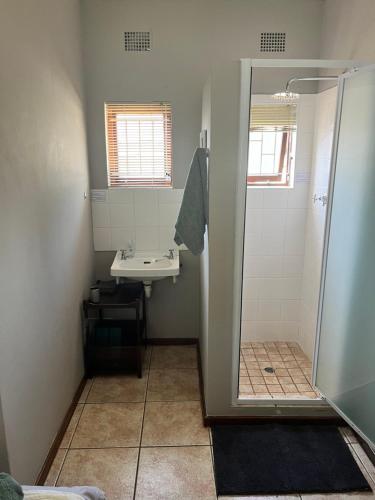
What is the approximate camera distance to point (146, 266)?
2.98 metres

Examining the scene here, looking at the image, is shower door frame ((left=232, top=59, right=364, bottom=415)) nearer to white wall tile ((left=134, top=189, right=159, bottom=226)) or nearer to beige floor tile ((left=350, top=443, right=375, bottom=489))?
beige floor tile ((left=350, top=443, right=375, bottom=489))

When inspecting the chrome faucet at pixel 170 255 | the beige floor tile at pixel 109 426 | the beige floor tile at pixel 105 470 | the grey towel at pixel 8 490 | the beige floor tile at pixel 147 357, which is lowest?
the beige floor tile at pixel 147 357

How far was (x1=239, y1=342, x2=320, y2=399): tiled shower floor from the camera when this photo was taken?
101 inches

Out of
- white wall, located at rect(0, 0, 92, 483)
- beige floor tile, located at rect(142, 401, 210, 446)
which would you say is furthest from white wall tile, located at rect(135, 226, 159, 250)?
beige floor tile, located at rect(142, 401, 210, 446)

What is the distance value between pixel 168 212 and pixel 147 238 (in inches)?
11.8

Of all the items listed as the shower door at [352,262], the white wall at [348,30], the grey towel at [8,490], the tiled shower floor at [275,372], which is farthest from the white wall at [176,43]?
the grey towel at [8,490]

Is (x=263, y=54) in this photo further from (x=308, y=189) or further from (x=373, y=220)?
(x=373, y=220)

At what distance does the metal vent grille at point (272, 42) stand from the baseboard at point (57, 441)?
3.01m

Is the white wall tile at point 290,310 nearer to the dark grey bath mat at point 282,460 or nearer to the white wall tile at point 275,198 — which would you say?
the white wall tile at point 275,198

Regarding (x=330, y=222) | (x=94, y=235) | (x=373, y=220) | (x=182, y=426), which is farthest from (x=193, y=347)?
(x=373, y=220)

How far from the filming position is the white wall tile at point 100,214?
10.4ft

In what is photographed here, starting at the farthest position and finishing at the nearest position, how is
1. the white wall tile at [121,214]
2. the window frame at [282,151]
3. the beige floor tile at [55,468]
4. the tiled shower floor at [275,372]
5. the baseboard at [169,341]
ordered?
the baseboard at [169,341]
the white wall tile at [121,214]
the window frame at [282,151]
the tiled shower floor at [275,372]
the beige floor tile at [55,468]

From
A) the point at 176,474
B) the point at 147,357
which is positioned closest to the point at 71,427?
the point at 176,474

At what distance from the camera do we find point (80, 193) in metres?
2.79
